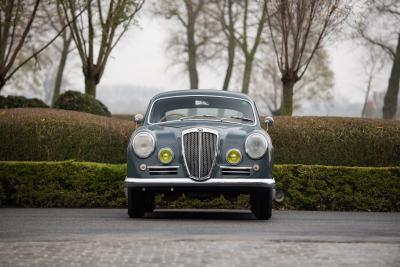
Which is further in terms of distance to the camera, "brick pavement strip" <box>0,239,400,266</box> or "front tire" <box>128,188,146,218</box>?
"front tire" <box>128,188,146,218</box>

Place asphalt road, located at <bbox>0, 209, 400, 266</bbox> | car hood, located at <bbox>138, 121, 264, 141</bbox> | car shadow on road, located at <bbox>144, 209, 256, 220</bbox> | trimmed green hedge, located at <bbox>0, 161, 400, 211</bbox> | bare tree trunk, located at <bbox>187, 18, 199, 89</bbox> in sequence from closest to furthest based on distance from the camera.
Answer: asphalt road, located at <bbox>0, 209, 400, 266</bbox>
car hood, located at <bbox>138, 121, 264, 141</bbox>
car shadow on road, located at <bbox>144, 209, 256, 220</bbox>
trimmed green hedge, located at <bbox>0, 161, 400, 211</bbox>
bare tree trunk, located at <bbox>187, 18, 199, 89</bbox>

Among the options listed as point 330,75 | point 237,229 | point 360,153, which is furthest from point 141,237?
point 330,75

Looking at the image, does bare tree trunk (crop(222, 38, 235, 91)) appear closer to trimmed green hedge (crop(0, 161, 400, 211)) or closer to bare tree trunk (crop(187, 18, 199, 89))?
bare tree trunk (crop(187, 18, 199, 89))

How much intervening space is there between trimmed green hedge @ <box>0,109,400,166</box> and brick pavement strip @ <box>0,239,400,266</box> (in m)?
9.05

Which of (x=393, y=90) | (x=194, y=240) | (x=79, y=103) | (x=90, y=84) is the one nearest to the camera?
(x=194, y=240)

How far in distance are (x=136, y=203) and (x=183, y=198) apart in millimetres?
3235

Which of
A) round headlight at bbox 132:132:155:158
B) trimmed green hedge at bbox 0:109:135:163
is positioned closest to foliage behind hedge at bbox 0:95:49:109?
trimmed green hedge at bbox 0:109:135:163

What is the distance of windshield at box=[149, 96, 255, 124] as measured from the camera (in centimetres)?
1321

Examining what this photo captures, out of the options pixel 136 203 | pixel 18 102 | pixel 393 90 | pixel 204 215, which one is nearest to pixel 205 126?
pixel 136 203

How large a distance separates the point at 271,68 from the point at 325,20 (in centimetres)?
3319

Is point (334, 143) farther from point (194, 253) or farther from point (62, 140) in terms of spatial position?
point (194, 253)

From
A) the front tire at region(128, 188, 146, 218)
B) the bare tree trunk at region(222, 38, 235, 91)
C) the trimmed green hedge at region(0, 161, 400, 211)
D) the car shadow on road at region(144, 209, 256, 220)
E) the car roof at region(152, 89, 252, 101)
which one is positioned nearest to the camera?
the front tire at region(128, 188, 146, 218)

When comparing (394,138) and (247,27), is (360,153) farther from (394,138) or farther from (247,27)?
(247,27)

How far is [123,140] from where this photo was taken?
18.0 m
